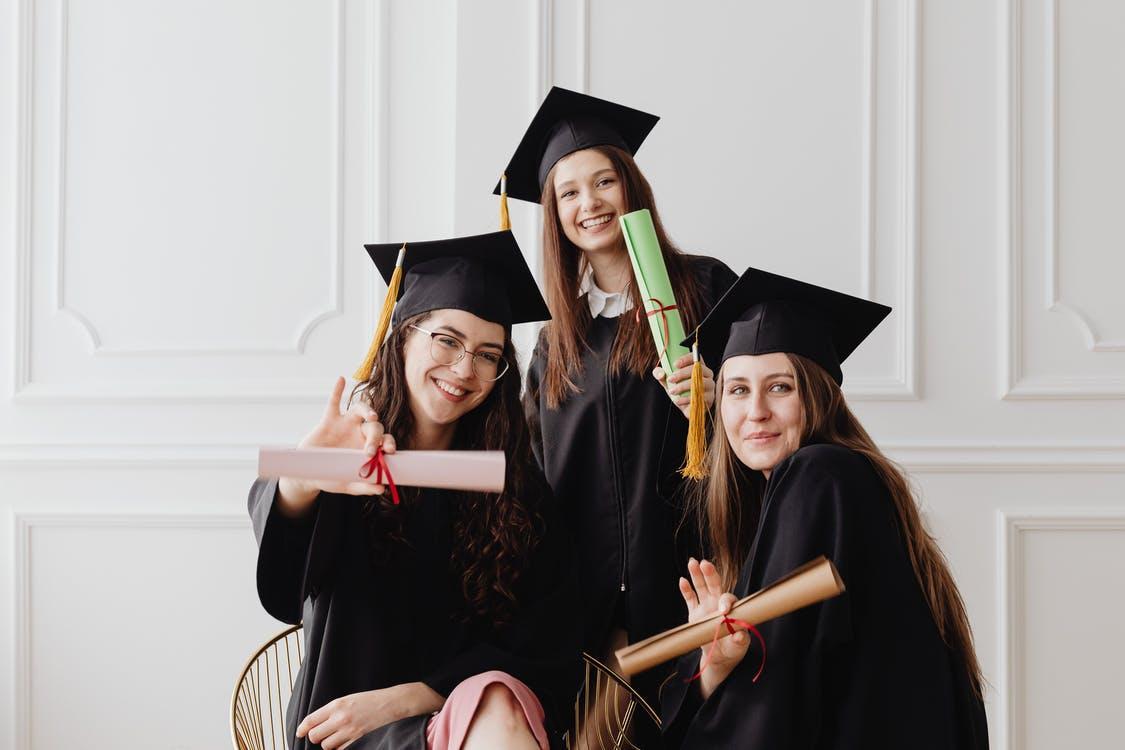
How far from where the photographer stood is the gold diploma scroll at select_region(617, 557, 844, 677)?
141cm

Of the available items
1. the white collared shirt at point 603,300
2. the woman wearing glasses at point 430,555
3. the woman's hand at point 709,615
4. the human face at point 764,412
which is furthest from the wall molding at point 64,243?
the woman's hand at point 709,615

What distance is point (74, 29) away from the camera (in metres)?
3.15

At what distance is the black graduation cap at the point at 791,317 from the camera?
5.99ft

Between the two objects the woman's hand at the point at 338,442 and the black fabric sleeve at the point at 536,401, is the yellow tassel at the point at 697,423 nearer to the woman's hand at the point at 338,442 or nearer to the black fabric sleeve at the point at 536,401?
the black fabric sleeve at the point at 536,401

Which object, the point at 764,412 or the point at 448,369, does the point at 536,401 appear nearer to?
the point at 448,369

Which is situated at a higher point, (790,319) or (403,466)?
(790,319)

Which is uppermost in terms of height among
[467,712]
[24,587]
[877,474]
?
[877,474]

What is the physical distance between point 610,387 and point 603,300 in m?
0.24

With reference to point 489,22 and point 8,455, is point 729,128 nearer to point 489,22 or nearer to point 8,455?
point 489,22

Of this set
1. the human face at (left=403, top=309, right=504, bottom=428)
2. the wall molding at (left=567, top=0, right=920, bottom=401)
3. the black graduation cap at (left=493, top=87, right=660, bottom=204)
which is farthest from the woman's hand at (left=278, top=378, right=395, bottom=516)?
the wall molding at (left=567, top=0, right=920, bottom=401)

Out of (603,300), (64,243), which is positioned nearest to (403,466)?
(603,300)

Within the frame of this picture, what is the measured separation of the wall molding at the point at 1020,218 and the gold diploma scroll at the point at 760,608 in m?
1.62

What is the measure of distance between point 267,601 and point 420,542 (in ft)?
1.08

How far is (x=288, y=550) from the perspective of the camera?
183 centimetres
